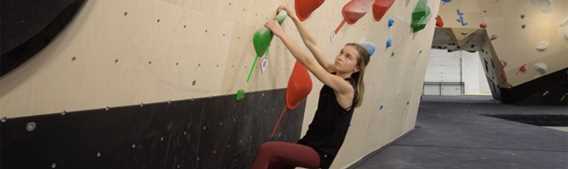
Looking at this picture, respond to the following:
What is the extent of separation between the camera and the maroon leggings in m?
1.53

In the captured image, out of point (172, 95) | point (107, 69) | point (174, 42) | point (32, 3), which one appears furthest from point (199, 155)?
point (32, 3)

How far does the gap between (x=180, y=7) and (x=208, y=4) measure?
15 centimetres

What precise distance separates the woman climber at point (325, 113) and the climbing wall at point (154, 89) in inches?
7.3

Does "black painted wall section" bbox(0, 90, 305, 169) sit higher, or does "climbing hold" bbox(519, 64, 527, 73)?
"black painted wall section" bbox(0, 90, 305, 169)

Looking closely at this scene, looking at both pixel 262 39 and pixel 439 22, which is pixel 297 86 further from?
pixel 439 22

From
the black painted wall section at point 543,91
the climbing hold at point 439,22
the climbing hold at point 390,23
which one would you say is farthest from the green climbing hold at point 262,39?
the black painted wall section at point 543,91

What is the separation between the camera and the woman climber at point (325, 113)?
1.54m

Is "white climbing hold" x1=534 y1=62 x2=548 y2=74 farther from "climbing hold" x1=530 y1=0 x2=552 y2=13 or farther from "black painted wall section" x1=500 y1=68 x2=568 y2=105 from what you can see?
"climbing hold" x1=530 y1=0 x2=552 y2=13

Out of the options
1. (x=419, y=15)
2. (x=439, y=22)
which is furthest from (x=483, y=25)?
(x=419, y=15)

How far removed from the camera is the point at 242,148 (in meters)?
1.77

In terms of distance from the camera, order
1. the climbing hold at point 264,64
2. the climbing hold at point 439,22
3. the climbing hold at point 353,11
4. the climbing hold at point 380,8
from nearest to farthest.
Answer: the climbing hold at point 264,64 → the climbing hold at point 353,11 → the climbing hold at point 380,8 → the climbing hold at point 439,22

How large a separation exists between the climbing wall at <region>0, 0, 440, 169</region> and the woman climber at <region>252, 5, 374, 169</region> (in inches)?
7.3

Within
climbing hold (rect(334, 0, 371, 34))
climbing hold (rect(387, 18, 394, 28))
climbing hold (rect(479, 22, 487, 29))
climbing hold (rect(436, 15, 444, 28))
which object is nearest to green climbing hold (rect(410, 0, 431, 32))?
climbing hold (rect(387, 18, 394, 28))

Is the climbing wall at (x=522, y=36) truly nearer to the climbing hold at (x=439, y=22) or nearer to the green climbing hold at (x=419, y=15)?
the climbing hold at (x=439, y=22)
